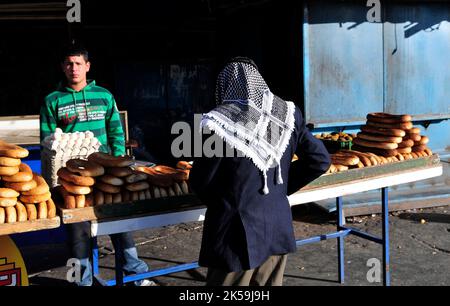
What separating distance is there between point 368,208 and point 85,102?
13.4 feet

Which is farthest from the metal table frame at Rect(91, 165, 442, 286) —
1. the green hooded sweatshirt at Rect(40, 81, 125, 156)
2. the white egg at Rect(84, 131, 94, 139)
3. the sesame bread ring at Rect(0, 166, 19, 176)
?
the green hooded sweatshirt at Rect(40, 81, 125, 156)

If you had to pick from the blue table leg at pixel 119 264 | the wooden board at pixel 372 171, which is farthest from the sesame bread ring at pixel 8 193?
the wooden board at pixel 372 171

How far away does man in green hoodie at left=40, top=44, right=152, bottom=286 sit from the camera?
13.5 feet

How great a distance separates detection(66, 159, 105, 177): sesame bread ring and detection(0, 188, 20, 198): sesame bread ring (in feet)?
1.30

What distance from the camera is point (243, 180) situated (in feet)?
8.88

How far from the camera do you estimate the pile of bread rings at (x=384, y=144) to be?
4.26 meters

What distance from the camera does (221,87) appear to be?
9.27 feet

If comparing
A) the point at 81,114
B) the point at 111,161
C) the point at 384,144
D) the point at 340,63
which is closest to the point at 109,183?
the point at 111,161

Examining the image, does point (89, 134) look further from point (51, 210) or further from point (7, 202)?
point (7, 202)

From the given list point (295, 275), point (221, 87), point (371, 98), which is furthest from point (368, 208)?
point (221, 87)

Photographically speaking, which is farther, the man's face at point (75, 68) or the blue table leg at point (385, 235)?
the blue table leg at point (385, 235)

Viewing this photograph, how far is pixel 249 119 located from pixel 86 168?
1136 mm

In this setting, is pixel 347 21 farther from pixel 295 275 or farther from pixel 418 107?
pixel 295 275

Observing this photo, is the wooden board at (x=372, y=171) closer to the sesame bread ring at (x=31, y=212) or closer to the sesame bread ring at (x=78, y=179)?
the sesame bread ring at (x=78, y=179)
